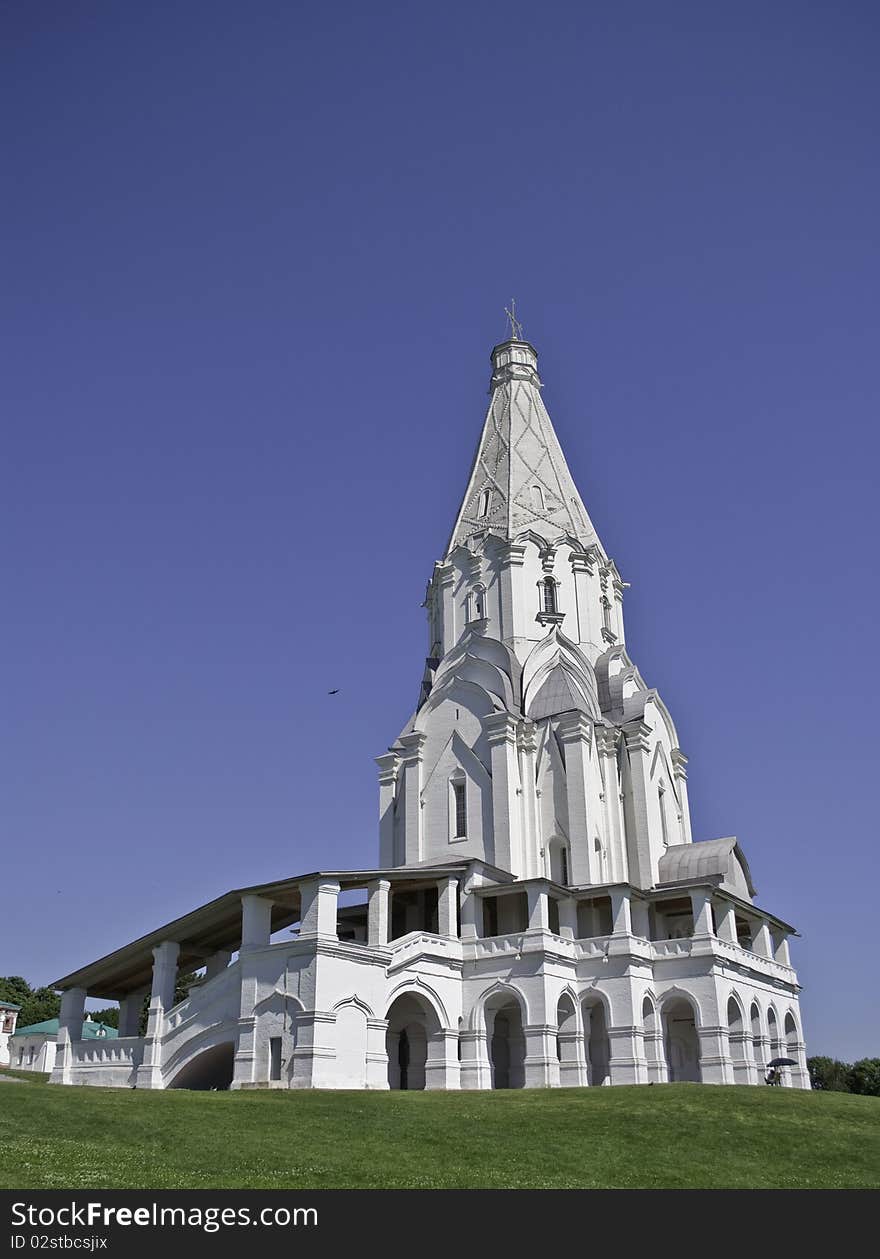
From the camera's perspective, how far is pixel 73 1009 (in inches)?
1518

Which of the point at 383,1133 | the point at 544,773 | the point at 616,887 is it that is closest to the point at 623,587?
the point at 544,773

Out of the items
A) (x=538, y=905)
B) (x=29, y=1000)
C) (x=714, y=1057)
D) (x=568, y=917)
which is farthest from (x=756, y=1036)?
(x=29, y=1000)

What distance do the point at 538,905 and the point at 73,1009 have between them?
16470 millimetres

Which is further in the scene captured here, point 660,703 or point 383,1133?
point 660,703

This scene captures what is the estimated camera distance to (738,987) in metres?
36.6

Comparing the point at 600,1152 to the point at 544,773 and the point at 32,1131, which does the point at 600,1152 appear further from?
the point at 544,773

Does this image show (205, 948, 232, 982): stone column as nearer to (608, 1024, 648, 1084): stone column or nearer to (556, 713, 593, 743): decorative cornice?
(608, 1024, 648, 1084): stone column

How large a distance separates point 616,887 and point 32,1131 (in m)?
22.1

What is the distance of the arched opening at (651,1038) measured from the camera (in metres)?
34.7

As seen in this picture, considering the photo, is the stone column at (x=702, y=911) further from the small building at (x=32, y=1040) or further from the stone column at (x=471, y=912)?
the small building at (x=32, y=1040)

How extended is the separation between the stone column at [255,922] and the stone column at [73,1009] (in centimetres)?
971

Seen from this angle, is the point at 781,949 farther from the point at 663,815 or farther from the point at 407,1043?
the point at 407,1043
